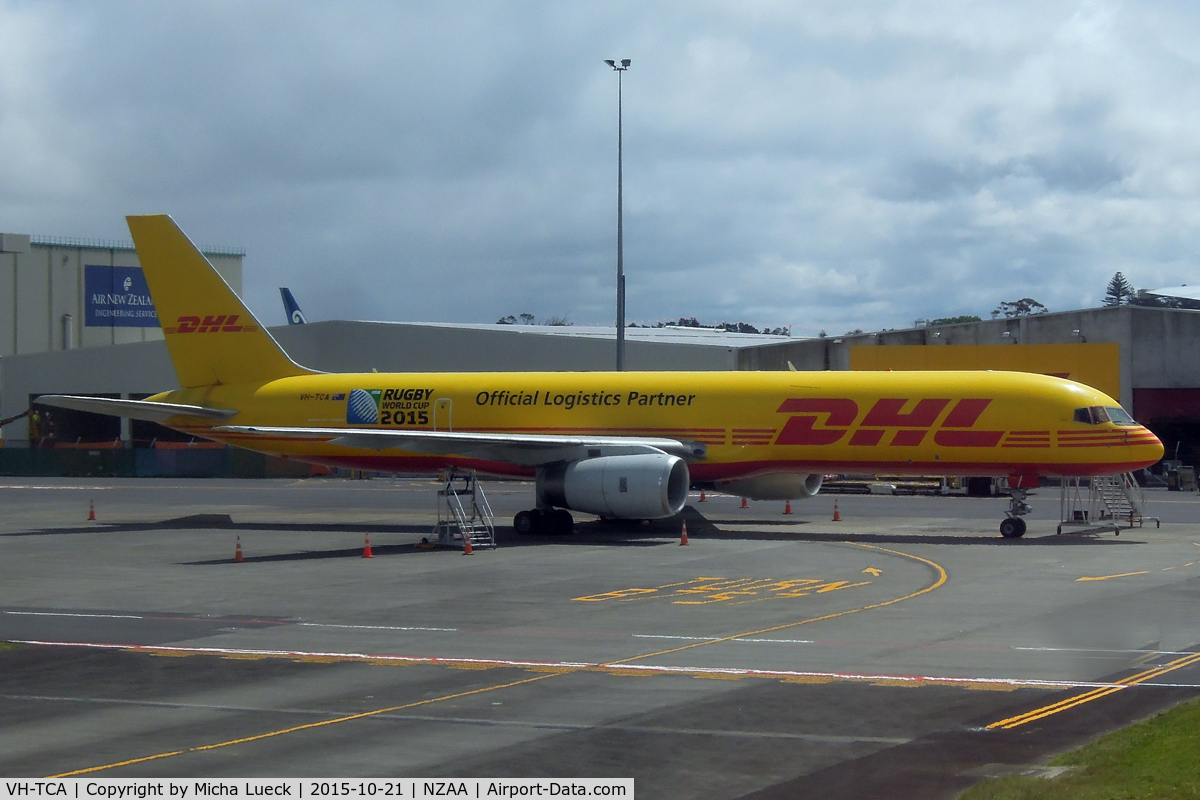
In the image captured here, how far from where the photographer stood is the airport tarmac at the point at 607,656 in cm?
1202

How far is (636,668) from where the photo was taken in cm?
1653

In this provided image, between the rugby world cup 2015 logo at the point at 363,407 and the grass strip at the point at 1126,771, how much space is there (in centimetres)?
3158

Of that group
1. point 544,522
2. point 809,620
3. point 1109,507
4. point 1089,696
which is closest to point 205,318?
point 544,522

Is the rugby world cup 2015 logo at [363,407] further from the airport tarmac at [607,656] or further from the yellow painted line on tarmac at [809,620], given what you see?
the yellow painted line on tarmac at [809,620]

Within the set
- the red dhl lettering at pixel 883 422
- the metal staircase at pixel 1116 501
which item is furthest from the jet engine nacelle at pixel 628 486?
the metal staircase at pixel 1116 501

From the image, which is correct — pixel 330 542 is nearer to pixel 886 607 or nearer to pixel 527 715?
pixel 886 607

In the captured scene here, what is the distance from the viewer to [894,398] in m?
34.6

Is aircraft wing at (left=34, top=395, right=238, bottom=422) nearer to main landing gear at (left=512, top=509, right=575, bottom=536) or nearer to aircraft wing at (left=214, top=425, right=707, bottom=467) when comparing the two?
aircraft wing at (left=214, top=425, right=707, bottom=467)

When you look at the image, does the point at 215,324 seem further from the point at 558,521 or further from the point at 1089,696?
the point at 1089,696

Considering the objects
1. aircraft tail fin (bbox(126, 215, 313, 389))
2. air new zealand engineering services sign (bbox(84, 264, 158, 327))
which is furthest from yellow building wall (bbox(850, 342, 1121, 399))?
air new zealand engineering services sign (bbox(84, 264, 158, 327))

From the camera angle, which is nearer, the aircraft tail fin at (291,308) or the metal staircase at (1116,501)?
the metal staircase at (1116,501)

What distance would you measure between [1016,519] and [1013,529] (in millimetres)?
323

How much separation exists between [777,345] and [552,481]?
31887 mm

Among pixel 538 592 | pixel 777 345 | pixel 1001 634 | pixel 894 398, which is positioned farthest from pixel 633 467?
pixel 777 345
